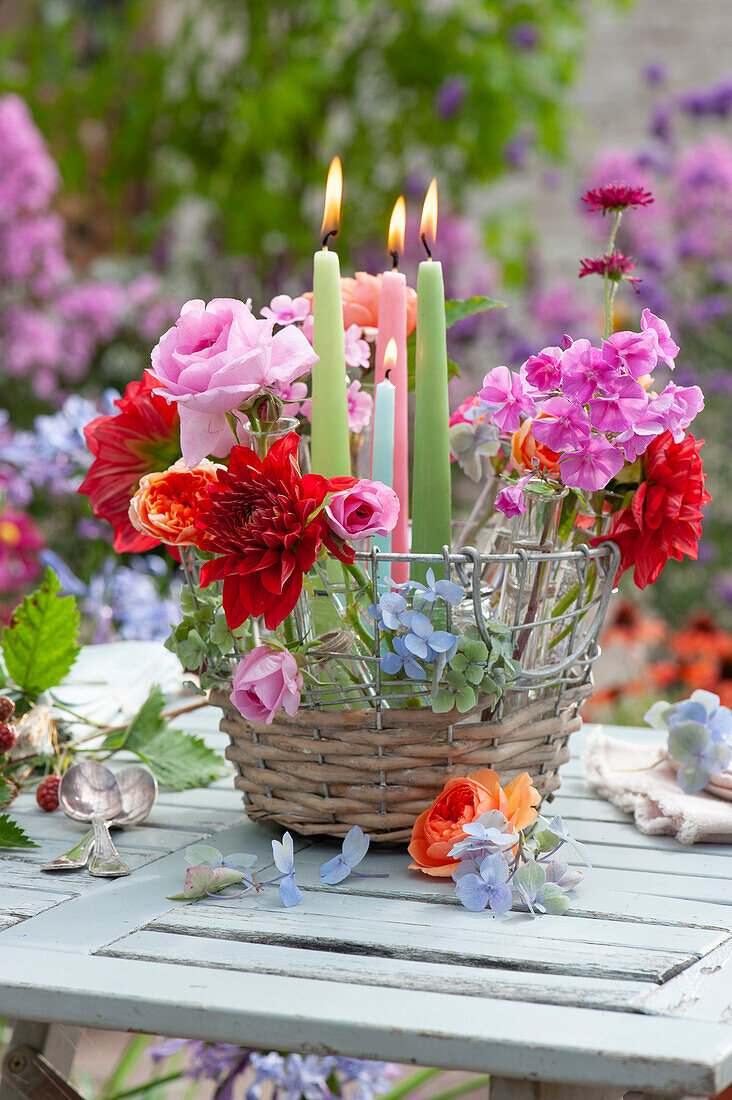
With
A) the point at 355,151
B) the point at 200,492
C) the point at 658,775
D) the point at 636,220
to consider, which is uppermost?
the point at 355,151

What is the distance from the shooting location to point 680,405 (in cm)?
77

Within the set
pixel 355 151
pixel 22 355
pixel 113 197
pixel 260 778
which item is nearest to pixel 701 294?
pixel 355 151

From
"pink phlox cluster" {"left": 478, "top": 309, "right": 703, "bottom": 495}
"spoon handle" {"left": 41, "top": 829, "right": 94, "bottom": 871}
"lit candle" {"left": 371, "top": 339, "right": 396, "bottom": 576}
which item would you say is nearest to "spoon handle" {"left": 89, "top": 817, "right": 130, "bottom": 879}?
"spoon handle" {"left": 41, "top": 829, "right": 94, "bottom": 871}

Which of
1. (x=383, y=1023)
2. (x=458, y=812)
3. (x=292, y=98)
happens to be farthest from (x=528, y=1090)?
(x=292, y=98)

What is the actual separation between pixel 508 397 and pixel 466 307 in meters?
0.19

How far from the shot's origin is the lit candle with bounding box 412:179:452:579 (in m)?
0.82

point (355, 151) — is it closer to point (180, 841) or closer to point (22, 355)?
point (22, 355)

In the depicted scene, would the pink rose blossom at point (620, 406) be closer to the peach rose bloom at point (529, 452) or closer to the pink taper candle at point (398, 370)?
the peach rose bloom at point (529, 452)

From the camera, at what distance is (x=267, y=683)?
75cm

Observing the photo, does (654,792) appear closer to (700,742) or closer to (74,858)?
(700,742)

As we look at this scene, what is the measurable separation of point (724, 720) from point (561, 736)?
155mm

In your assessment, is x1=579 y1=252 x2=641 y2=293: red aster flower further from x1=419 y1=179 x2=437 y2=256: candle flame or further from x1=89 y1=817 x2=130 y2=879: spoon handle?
x1=89 y1=817 x2=130 y2=879: spoon handle

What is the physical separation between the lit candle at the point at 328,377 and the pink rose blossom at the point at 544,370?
0.45ft

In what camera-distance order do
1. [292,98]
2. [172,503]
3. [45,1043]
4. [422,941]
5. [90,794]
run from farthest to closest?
1. [292,98]
2. [45,1043]
3. [90,794]
4. [172,503]
5. [422,941]
